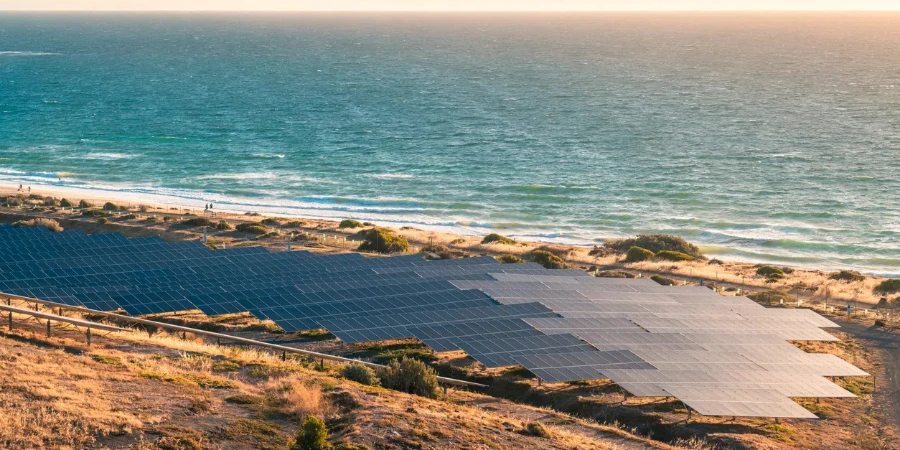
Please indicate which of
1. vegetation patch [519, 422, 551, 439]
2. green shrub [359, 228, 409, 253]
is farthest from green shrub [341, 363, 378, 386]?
green shrub [359, 228, 409, 253]

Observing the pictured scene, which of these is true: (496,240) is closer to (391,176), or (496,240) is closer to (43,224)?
(43,224)

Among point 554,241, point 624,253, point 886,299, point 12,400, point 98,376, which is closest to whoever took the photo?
point 12,400

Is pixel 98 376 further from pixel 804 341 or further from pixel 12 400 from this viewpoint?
pixel 804 341

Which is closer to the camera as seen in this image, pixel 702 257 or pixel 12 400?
pixel 12 400

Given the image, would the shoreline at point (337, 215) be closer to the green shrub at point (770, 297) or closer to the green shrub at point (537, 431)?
the green shrub at point (770, 297)

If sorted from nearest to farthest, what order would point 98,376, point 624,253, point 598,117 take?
point 98,376 → point 624,253 → point 598,117

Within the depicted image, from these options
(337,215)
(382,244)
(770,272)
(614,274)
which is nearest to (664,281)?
(614,274)

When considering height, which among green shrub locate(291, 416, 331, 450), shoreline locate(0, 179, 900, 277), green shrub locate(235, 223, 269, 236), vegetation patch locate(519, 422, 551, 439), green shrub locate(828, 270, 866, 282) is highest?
green shrub locate(291, 416, 331, 450)

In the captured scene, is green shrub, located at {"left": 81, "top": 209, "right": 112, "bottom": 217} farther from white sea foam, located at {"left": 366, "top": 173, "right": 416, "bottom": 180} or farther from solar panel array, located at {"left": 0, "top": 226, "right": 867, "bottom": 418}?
white sea foam, located at {"left": 366, "top": 173, "right": 416, "bottom": 180}

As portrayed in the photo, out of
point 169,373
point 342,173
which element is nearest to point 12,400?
point 169,373
